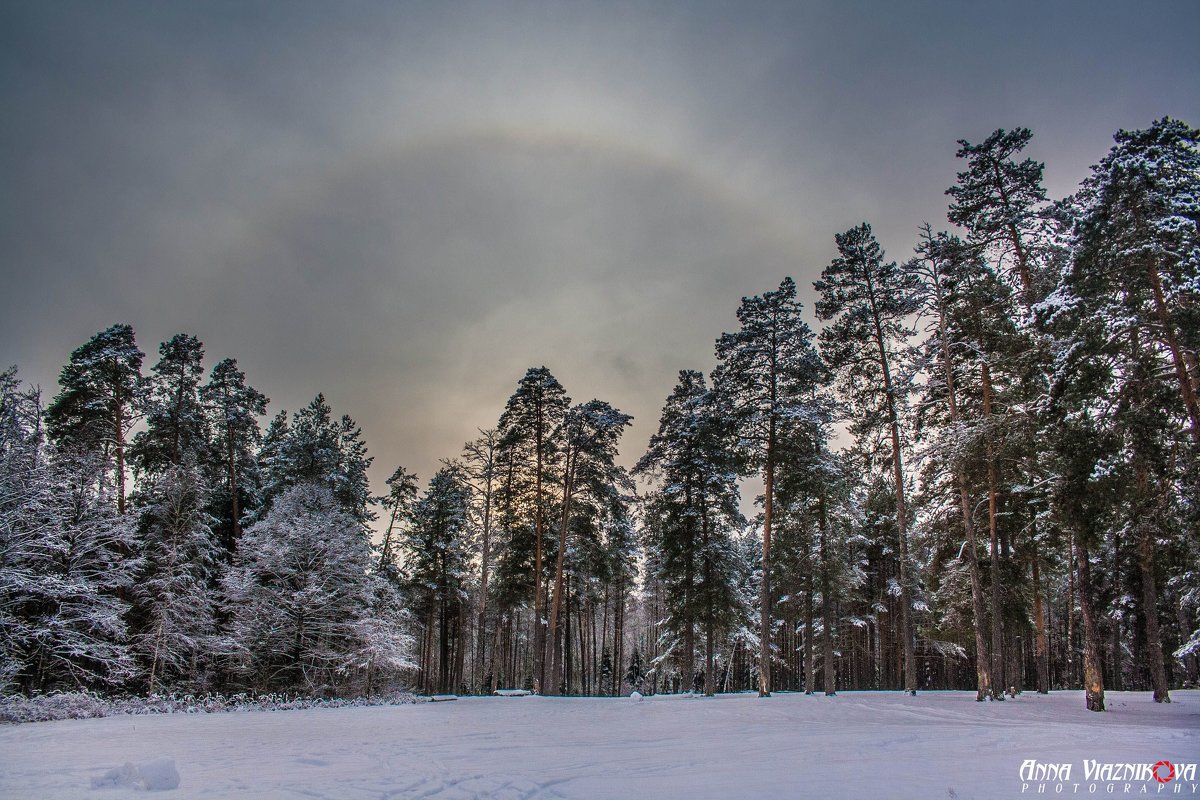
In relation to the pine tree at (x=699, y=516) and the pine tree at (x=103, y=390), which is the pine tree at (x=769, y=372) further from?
the pine tree at (x=103, y=390)

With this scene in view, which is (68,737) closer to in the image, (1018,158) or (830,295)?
(830,295)

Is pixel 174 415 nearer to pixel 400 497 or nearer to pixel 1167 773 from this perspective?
pixel 400 497

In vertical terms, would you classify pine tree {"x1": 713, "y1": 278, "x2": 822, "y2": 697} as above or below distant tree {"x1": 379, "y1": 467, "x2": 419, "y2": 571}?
above

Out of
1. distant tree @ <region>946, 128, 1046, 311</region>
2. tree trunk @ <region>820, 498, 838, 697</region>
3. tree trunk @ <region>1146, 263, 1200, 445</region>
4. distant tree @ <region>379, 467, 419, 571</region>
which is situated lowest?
tree trunk @ <region>820, 498, 838, 697</region>

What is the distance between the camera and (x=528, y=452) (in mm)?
28297

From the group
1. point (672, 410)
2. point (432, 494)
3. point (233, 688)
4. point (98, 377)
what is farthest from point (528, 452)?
point (98, 377)

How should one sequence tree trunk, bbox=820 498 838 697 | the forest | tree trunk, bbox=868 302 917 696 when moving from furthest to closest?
tree trunk, bbox=820 498 838 697, tree trunk, bbox=868 302 917 696, the forest

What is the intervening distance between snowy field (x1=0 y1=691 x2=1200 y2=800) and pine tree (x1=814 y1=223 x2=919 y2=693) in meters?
9.46

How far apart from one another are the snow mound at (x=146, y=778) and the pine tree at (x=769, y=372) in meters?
19.3

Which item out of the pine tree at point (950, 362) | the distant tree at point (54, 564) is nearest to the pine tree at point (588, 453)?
the pine tree at point (950, 362)

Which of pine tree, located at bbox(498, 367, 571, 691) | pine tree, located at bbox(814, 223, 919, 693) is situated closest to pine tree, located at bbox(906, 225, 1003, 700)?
pine tree, located at bbox(814, 223, 919, 693)

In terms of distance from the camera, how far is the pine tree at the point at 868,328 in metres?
20.8

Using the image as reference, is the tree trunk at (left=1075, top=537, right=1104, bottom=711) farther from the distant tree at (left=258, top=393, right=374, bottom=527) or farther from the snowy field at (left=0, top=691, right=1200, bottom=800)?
the distant tree at (left=258, top=393, right=374, bottom=527)

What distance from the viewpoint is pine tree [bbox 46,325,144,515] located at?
79.4 feet
